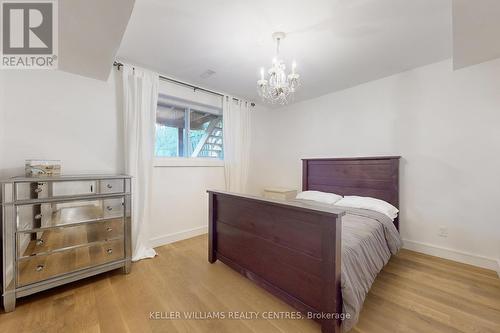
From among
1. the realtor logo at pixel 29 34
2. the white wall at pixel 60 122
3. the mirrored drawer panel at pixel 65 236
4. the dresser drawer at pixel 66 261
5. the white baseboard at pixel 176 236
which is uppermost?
the realtor logo at pixel 29 34

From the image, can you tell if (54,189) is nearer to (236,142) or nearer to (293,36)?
(236,142)

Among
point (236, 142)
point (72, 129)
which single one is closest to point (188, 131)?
point (236, 142)

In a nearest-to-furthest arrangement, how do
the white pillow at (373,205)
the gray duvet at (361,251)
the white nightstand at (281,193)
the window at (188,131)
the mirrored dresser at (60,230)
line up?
the gray duvet at (361,251)
the mirrored dresser at (60,230)
the white pillow at (373,205)
the window at (188,131)
the white nightstand at (281,193)

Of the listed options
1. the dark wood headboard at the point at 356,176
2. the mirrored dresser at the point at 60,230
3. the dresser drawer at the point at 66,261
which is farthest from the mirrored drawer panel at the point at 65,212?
the dark wood headboard at the point at 356,176

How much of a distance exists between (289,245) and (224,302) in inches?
29.8

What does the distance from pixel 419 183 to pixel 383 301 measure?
174 centimetres

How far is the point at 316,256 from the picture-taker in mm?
1435

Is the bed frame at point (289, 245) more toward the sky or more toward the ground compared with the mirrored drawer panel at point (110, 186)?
more toward the ground

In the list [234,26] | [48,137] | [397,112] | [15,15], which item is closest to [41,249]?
[48,137]

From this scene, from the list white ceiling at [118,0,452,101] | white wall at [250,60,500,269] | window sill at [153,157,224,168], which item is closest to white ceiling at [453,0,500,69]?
white ceiling at [118,0,452,101]

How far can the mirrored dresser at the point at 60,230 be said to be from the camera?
160cm

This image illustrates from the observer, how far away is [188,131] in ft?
11.1

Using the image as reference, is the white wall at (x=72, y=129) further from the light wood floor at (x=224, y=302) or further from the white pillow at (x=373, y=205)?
the white pillow at (x=373, y=205)

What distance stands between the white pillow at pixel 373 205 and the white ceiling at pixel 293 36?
5.73 feet
